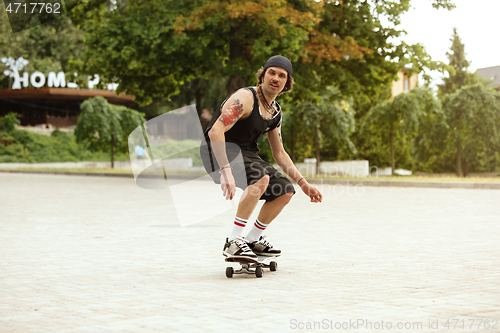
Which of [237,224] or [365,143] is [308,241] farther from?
[365,143]

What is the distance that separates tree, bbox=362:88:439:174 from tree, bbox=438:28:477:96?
801 inches

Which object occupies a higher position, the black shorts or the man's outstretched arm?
the man's outstretched arm

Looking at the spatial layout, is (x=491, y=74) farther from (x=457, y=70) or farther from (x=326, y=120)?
(x=326, y=120)

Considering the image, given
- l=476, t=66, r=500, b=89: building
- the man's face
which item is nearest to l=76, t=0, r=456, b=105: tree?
the man's face

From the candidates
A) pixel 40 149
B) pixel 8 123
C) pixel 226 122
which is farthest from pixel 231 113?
pixel 8 123

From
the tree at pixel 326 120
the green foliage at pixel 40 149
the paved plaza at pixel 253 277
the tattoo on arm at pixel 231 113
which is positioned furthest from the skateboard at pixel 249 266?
the green foliage at pixel 40 149

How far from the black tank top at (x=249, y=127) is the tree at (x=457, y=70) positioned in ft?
151

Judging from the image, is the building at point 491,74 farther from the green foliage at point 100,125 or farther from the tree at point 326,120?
the green foliage at point 100,125

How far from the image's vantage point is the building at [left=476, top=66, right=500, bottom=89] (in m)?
45.6

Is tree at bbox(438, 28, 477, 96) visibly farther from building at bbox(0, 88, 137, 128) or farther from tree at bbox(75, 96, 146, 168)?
building at bbox(0, 88, 137, 128)

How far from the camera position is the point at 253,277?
18.5ft

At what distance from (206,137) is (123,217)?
19.5ft

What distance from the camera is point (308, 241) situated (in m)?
8.05

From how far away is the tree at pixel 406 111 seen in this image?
29438mm
